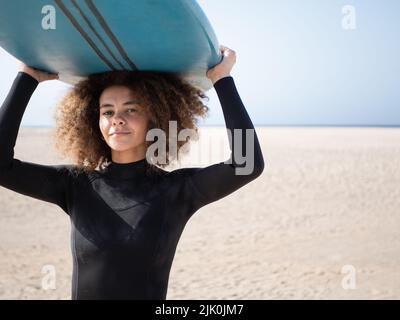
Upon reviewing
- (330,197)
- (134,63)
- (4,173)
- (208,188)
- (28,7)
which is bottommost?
(330,197)

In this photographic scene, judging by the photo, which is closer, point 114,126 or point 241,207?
point 114,126

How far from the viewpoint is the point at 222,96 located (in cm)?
197

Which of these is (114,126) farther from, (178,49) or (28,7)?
(28,7)

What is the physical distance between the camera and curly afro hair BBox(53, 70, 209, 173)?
2145 mm

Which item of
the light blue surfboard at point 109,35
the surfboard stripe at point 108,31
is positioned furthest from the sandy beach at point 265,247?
the surfboard stripe at point 108,31

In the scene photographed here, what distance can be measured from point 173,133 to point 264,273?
13.1 ft

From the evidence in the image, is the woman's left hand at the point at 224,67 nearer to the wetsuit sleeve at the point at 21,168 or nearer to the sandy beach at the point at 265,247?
the wetsuit sleeve at the point at 21,168

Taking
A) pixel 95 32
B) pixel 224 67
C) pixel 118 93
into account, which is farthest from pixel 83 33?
pixel 224 67

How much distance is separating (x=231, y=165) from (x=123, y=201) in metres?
0.52

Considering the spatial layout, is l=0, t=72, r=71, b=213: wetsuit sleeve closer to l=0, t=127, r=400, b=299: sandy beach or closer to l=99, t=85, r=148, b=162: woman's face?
l=99, t=85, r=148, b=162: woman's face

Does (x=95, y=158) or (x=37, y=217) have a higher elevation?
(x=95, y=158)

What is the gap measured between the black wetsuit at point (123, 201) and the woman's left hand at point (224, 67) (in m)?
0.04

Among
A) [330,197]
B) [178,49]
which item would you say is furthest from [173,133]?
[330,197]

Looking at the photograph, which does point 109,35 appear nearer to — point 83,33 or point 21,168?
point 83,33
